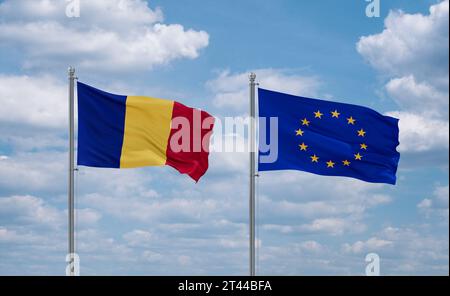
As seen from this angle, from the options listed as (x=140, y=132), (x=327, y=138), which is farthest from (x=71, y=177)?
(x=327, y=138)

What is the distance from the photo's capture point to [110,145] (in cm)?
2522

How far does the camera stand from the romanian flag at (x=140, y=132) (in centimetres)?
2519

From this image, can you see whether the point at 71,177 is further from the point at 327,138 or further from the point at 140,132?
the point at 327,138

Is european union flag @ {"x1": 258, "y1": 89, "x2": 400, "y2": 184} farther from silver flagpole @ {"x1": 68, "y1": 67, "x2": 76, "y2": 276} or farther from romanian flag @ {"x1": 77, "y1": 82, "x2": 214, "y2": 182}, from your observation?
silver flagpole @ {"x1": 68, "y1": 67, "x2": 76, "y2": 276}

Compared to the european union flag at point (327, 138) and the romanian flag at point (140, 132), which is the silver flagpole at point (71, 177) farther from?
the european union flag at point (327, 138)

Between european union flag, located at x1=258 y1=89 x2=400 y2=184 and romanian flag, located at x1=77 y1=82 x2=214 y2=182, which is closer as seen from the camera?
romanian flag, located at x1=77 y1=82 x2=214 y2=182

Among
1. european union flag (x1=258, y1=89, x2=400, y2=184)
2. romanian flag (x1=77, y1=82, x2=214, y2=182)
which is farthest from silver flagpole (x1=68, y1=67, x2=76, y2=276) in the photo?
european union flag (x1=258, y1=89, x2=400, y2=184)

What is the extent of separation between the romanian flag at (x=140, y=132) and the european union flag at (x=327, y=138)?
2.12 m

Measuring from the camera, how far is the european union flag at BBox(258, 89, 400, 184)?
25672 millimetres

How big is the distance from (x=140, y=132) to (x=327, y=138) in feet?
20.5

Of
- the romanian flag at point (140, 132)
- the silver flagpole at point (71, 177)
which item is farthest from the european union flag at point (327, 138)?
the silver flagpole at point (71, 177)

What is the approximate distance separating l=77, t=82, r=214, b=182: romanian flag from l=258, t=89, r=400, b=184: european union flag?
6.96 feet

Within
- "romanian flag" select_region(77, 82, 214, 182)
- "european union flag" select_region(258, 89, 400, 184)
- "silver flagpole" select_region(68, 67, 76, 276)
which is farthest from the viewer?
"european union flag" select_region(258, 89, 400, 184)
